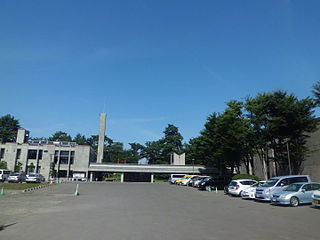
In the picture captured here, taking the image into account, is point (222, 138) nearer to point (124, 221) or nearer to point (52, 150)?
point (124, 221)

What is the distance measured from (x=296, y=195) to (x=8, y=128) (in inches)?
4259

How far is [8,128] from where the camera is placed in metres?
102

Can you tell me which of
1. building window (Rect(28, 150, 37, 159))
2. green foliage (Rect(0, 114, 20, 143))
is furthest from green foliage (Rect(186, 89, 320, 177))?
green foliage (Rect(0, 114, 20, 143))

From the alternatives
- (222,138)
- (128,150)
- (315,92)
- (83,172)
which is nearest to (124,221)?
(315,92)

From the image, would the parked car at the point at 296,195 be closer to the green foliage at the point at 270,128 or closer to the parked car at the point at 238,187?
the parked car at the point at 238,187

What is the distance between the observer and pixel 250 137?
37.2 meters

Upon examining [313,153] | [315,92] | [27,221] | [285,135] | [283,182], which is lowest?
[27,221]

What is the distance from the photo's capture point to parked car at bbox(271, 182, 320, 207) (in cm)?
1557

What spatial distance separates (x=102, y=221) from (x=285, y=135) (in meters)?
29.3

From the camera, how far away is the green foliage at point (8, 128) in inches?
3859

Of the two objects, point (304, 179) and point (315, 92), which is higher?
point (315, 92)

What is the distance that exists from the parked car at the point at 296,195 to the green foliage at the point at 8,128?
338 feet

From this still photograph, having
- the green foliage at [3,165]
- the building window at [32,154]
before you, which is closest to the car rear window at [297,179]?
the green foliage at [3,165]

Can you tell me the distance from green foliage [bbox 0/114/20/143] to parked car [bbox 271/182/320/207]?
338ft
